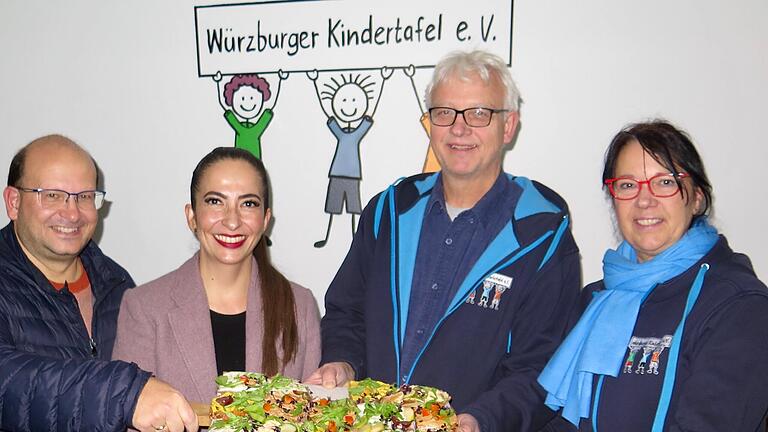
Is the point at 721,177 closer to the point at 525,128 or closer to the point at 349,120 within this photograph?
the point at 525,128

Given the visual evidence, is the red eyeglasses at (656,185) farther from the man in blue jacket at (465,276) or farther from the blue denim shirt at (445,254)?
the blue denim shirt at (445,254)

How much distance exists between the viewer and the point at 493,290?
204 centimetres

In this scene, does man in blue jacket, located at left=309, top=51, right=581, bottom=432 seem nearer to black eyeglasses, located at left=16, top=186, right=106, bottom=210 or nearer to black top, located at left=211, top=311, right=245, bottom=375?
black top, located at left=211, top=311, right=245, bottom=375

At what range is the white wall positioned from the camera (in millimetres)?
2914

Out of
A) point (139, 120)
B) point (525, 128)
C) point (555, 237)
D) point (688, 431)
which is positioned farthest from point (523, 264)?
point (139, 120)

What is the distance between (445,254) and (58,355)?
1.18 metres

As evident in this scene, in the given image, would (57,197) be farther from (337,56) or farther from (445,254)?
(337,56)

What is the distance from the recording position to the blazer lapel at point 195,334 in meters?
2.03

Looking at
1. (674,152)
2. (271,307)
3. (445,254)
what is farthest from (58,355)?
(674,152)

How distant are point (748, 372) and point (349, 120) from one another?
204 centimetres

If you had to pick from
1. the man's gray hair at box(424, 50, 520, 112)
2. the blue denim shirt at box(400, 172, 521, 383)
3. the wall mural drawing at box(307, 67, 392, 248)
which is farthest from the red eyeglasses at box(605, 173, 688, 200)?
the wall mural drawing at box(307, 67, 392, 248)

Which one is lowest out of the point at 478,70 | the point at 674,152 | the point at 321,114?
the point at 674,152

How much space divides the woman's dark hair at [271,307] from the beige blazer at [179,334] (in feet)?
0.08

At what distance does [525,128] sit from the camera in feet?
10.1
